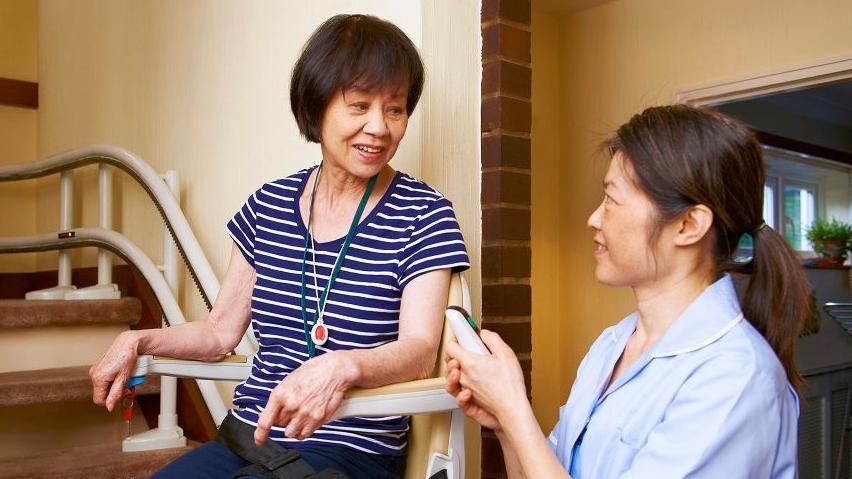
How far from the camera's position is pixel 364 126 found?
1556 millimetres

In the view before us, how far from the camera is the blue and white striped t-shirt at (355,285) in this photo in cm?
150

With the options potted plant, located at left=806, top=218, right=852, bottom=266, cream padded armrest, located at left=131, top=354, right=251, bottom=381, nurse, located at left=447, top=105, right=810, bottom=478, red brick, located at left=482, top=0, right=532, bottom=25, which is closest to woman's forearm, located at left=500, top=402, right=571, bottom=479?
nurse, located at left=447, top=105, right=810, bottom=478

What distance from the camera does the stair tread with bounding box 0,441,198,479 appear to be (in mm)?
2002

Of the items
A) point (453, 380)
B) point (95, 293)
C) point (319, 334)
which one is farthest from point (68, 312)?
point (453, 380)

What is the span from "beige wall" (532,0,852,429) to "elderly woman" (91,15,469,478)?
3.36 m

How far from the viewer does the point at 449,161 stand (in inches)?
76.9

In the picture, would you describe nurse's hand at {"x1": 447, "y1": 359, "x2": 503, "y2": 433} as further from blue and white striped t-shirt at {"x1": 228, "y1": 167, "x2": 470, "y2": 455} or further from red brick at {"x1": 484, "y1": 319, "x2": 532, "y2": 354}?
red brick at {"x1": 484, "y1": 319, "x2": 532, "y2": 354}

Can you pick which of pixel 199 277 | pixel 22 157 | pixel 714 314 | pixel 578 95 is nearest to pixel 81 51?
pixel 22 157

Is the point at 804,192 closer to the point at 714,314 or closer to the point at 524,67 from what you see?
the point at 524,67

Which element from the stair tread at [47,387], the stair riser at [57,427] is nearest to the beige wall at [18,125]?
the stair riser at [57,427]

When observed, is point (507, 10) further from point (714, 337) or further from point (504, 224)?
point (714, 337)

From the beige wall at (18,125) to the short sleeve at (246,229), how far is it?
288 cm

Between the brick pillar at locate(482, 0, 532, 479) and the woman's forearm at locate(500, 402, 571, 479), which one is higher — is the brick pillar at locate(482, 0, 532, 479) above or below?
above

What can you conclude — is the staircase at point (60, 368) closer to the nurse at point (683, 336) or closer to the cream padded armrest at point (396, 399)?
the cream padded armrest at point (396, 399)
